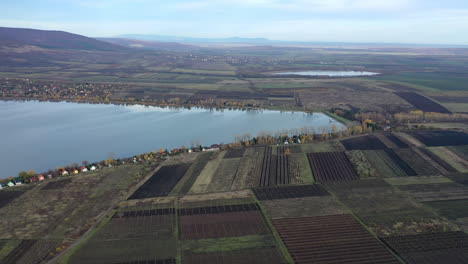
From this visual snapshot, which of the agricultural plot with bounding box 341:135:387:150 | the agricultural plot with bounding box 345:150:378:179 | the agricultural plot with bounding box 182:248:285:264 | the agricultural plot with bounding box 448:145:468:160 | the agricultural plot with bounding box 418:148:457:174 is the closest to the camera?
the agricultural plot with bounding box 182:248:285:264

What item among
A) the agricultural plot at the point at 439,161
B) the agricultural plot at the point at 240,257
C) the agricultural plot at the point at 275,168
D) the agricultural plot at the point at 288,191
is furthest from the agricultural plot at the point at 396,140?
the agricultural plot at the point at 240,257

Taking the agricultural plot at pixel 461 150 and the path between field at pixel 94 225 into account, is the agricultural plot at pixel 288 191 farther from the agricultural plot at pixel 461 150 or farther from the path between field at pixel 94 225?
the agricultural plot at pixel 461 150

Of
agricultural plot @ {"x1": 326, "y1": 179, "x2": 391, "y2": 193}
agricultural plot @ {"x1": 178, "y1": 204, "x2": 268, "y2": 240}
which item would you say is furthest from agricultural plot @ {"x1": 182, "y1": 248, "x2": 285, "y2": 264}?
agricultural plot @ {"x1": 326, "y1": 179, "x2": 391, "y2": 193}

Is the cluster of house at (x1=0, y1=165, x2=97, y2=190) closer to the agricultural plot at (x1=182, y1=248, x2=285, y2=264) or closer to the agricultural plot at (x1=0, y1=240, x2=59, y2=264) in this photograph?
the agricultural plot at (x1=0, y1=240, x2=59, y2=264)

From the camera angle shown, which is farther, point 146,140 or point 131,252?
point 146,140

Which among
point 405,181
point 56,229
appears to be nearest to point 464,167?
point 405,181

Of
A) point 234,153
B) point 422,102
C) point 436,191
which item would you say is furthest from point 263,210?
point 422,102

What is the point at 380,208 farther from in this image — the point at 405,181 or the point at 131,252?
the point at 131,252
